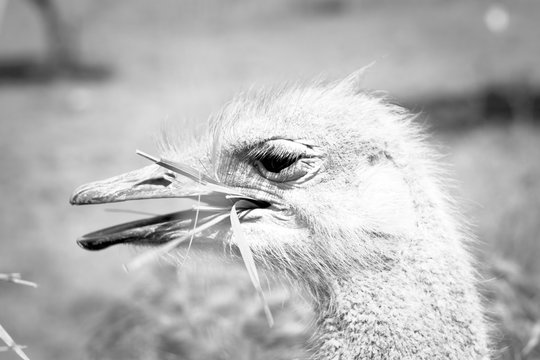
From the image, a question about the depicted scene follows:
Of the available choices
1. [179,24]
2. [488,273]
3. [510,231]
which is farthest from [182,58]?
[488,273]

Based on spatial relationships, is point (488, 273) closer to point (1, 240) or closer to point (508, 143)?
point (508, 143)

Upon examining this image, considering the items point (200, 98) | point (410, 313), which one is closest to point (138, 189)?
point (410, 313)

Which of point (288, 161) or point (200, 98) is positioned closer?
point (288, 161)

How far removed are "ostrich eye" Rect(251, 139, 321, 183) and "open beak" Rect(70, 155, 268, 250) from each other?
11cm

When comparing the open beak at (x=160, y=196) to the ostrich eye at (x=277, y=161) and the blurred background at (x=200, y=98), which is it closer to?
the ostrich eye at (x=277, y=161)

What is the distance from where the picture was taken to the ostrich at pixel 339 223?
6.42 feet

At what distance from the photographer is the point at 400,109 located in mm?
2443

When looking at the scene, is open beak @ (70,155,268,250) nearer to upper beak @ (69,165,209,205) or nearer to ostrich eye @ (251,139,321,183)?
upper beak @ (69,165,209,205)

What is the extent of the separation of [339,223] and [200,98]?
6.61 m

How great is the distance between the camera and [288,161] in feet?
6.79

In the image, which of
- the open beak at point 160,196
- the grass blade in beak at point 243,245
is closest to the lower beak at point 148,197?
the open beak at point 160,196

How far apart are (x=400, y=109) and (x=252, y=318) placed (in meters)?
1.55

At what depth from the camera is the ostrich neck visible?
1.93m

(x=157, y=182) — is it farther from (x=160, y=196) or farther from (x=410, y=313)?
(x=410, y=313)
